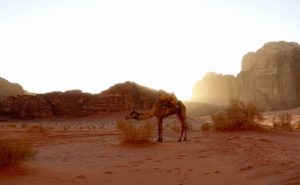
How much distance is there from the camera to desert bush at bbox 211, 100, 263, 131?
19438mm

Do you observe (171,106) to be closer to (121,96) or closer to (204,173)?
(204,173)

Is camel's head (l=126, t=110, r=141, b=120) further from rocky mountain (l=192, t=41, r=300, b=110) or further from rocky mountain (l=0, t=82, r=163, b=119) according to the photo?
rocky mountain (l=192, t=41, r=300, b=110)

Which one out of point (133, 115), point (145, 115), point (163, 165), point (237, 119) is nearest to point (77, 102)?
point (237, 119)

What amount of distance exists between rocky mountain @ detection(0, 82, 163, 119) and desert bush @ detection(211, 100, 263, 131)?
1445 inches

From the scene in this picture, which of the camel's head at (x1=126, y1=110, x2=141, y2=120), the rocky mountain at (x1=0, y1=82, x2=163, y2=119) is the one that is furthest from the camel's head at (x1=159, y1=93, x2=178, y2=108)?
the rocky mountain at (x1=0, y1=82, x2=163, y2=119)

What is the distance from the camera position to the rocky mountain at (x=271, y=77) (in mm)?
87125

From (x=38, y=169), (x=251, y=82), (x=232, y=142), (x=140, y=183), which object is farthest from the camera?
(x=251, y=82)

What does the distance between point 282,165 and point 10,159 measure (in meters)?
4.96

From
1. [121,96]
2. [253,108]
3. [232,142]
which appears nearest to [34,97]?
[121,96]

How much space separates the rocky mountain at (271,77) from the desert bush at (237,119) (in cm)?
6585

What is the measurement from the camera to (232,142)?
1416 centimetres

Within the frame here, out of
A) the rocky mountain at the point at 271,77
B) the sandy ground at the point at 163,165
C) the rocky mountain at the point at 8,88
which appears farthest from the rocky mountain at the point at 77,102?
the sandy ground at the point at 163,165

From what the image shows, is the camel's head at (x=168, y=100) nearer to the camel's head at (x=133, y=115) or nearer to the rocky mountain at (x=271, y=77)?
the camel's head at (x=133, y=115)

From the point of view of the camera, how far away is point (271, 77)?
294ft
